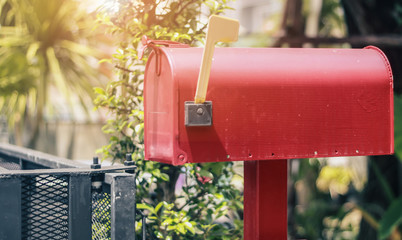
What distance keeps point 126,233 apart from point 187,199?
988 millimetres

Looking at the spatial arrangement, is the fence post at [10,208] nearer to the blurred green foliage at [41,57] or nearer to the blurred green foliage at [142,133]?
the blurred green foliage at [142,133]

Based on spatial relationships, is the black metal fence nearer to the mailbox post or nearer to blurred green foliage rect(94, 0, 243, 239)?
the mailbox post

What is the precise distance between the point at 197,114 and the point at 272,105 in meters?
0.28

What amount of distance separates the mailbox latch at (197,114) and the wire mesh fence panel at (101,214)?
0.36 metres

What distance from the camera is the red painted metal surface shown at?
76.5 inches

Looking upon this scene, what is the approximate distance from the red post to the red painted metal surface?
7.5 inches

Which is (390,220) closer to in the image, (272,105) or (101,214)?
(272,105)

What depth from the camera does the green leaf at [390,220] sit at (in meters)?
5.40

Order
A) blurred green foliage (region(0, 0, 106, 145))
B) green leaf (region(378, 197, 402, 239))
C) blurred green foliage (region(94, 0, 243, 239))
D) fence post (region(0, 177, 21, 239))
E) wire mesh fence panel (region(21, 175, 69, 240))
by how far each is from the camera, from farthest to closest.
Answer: blurred green foliage (region(0, 0, 106, 145))
green leaf (region(378, 197, 402, 239))
blurred green foliage (region(94, 0, 243, 239))
wire mesh fence panel (region(21, 175, 69, 240))
fence post (region(0, 177, 21, 239))

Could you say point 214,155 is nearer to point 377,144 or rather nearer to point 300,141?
point 300,141

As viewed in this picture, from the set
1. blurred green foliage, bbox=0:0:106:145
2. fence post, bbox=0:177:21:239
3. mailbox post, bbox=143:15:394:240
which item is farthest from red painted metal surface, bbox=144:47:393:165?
blurred green foliage, bbox=0:0:106:145

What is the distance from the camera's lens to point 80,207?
188 centimetres

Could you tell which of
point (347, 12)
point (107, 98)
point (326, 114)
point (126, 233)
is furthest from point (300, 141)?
point (347, 12)

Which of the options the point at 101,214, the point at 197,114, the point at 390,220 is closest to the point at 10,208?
the point at 101,214
